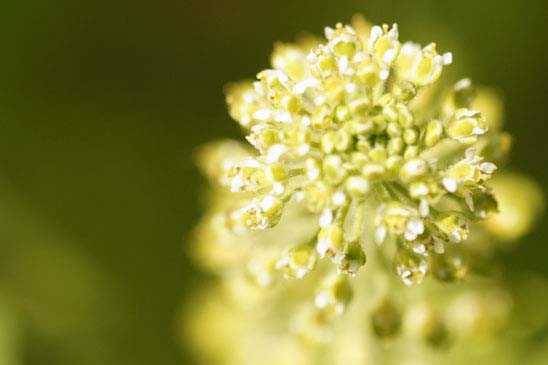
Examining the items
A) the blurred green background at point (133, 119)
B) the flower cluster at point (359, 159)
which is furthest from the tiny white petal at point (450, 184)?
the blurred green background at point (133, 119)

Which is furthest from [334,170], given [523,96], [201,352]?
[523,96]

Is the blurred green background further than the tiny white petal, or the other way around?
the blurred green background

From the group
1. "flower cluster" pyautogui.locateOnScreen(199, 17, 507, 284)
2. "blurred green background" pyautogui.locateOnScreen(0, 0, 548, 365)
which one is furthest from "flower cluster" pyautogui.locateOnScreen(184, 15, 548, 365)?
"blurred green background" pyautogui.locateOnScreen(0, 0, 548, 365)

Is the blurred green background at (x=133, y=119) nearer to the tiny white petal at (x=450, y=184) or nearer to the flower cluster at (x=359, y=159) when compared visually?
the flower cluster at (x=359, y=159)

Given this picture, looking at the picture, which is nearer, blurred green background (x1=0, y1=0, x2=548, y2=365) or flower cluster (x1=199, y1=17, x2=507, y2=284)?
flower cluster (x1=199, y1=17, x2=507, y2=284)

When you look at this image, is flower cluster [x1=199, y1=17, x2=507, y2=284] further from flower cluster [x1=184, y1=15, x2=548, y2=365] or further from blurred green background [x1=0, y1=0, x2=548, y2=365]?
blurred green background [x1=0, y1=0, x2=548, y2=365]

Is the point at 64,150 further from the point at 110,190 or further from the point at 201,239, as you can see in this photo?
the point at 201,239

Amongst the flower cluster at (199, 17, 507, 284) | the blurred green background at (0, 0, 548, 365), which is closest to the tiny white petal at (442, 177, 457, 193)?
the flower cluster at (199, 17, 507, 284)

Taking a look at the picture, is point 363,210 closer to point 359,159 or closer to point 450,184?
point 359,159

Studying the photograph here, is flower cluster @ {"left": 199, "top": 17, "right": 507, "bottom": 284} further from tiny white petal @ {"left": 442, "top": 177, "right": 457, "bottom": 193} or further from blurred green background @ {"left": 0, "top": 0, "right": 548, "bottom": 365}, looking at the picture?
blurred green background @ {"left": 0, "top": 0, "right": 548, "bottom": 365}
